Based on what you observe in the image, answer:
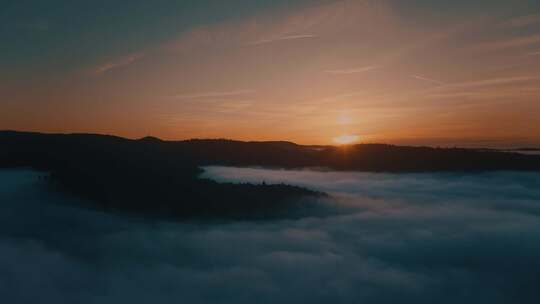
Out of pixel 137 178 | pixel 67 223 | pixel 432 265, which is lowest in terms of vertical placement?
pixel 432 265

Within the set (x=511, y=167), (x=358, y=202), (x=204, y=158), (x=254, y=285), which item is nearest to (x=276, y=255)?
(x=254, y=285)

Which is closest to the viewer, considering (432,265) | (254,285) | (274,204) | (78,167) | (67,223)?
(254,285)

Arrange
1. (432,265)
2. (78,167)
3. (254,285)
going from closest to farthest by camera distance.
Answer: (254,285) → (432,265) → (78,167)

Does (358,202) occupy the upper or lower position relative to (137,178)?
lower

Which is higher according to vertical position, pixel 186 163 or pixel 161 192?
pixel 186 163

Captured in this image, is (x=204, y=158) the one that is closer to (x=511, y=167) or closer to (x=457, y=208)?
(x=457, y=208)

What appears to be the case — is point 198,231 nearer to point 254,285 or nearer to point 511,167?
point 254,285

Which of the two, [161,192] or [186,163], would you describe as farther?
[186,163]

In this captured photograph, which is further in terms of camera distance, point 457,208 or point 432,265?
point 457,208
